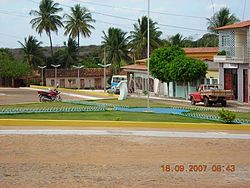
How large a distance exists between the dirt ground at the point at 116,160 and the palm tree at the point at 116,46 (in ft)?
184

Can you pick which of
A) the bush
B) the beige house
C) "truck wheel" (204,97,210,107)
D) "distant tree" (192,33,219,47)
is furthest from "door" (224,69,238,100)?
the beige house

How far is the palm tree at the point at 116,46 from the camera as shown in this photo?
237 feet

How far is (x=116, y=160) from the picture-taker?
12.5 meters

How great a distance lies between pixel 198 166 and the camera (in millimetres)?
11727

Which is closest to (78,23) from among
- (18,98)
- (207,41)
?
(207,41)

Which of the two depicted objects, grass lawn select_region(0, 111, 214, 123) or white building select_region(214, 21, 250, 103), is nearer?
grass lawn select_region(0, 111, 214, 123)

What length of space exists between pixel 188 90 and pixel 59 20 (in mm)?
39713

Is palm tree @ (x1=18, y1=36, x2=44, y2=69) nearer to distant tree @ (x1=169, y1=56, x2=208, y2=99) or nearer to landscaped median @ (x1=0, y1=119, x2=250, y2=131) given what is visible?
distant tree @ (x1=169, y1=56, x2=208, y2=99)

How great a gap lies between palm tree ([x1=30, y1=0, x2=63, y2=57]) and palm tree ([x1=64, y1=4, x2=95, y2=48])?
1.67 m

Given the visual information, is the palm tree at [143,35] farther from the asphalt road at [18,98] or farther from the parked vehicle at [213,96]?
the parked vehicle at [213,96]

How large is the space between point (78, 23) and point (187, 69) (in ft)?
133

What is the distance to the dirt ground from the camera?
32.6 ft

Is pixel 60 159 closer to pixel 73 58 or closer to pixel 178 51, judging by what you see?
pixel 178 51

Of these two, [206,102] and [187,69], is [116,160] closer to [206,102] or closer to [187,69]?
[206,102]
